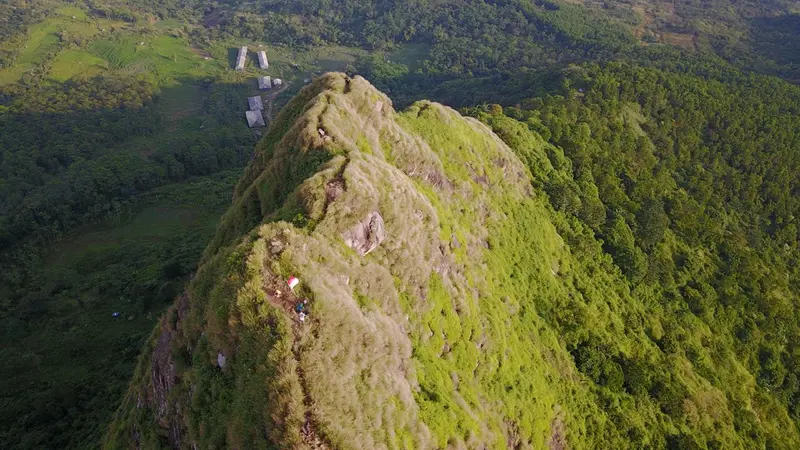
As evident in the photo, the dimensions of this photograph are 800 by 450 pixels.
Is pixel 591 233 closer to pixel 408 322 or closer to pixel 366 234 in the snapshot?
pixel 408 322

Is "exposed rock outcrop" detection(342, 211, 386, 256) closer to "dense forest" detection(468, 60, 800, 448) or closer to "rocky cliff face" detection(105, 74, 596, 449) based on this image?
"rocky cliff face" detection(105, 74, 596, 449)

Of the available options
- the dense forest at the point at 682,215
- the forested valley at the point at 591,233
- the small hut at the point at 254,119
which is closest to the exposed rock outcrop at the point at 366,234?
the forested valley at the point at 591,233

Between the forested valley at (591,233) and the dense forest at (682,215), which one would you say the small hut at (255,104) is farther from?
the dense forest at (682,215)

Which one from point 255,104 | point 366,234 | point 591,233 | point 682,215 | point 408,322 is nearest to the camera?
point 366,234

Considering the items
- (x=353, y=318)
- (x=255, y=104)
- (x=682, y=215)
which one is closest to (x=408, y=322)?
(x=353, y=318)

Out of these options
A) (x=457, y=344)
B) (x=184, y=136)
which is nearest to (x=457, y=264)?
(x=457, y=344)

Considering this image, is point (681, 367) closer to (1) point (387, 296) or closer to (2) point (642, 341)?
(2) point (642, 341)

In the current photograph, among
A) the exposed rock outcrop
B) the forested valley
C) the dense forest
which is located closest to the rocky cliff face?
the exposed rock outcrop
